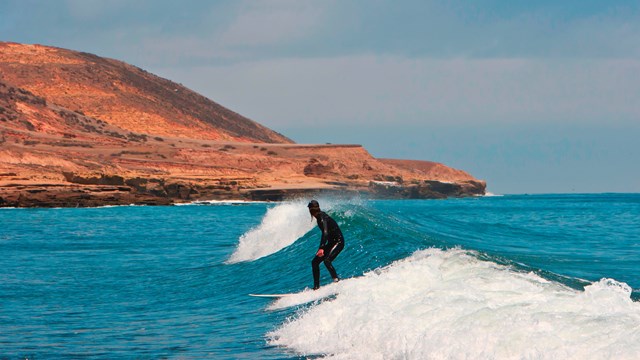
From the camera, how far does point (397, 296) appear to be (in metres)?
14.1

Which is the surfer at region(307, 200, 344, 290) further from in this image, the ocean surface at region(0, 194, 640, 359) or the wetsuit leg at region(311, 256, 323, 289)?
the ocean surface at region(0, 194, 640, 359)

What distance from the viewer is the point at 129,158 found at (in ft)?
409

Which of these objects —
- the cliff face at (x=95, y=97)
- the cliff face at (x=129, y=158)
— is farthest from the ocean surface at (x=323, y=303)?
the cliff face at (x=95, y=97)

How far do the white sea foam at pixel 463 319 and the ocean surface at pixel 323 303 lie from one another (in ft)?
0.08

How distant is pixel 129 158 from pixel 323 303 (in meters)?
113

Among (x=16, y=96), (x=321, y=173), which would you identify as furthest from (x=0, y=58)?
(x=321, y=173)

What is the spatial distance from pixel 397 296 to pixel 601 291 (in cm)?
307

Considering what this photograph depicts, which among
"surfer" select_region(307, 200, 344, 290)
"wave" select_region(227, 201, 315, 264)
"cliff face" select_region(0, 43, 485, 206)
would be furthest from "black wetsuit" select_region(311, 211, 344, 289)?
"cliff face" select_region(0, 43, 485, 206)

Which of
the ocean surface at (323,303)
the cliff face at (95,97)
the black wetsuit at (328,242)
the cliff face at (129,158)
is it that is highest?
the cliff face at (95,97)

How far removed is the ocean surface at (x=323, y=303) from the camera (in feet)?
35.3

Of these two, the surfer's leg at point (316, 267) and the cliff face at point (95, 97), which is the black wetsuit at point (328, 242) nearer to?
the surfer's leg at point (316, 267)

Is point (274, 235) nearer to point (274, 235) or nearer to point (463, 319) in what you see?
point (274, 235)

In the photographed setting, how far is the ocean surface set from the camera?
10.8 meters

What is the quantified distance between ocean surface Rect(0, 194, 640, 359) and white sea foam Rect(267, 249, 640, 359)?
0.08 ft
